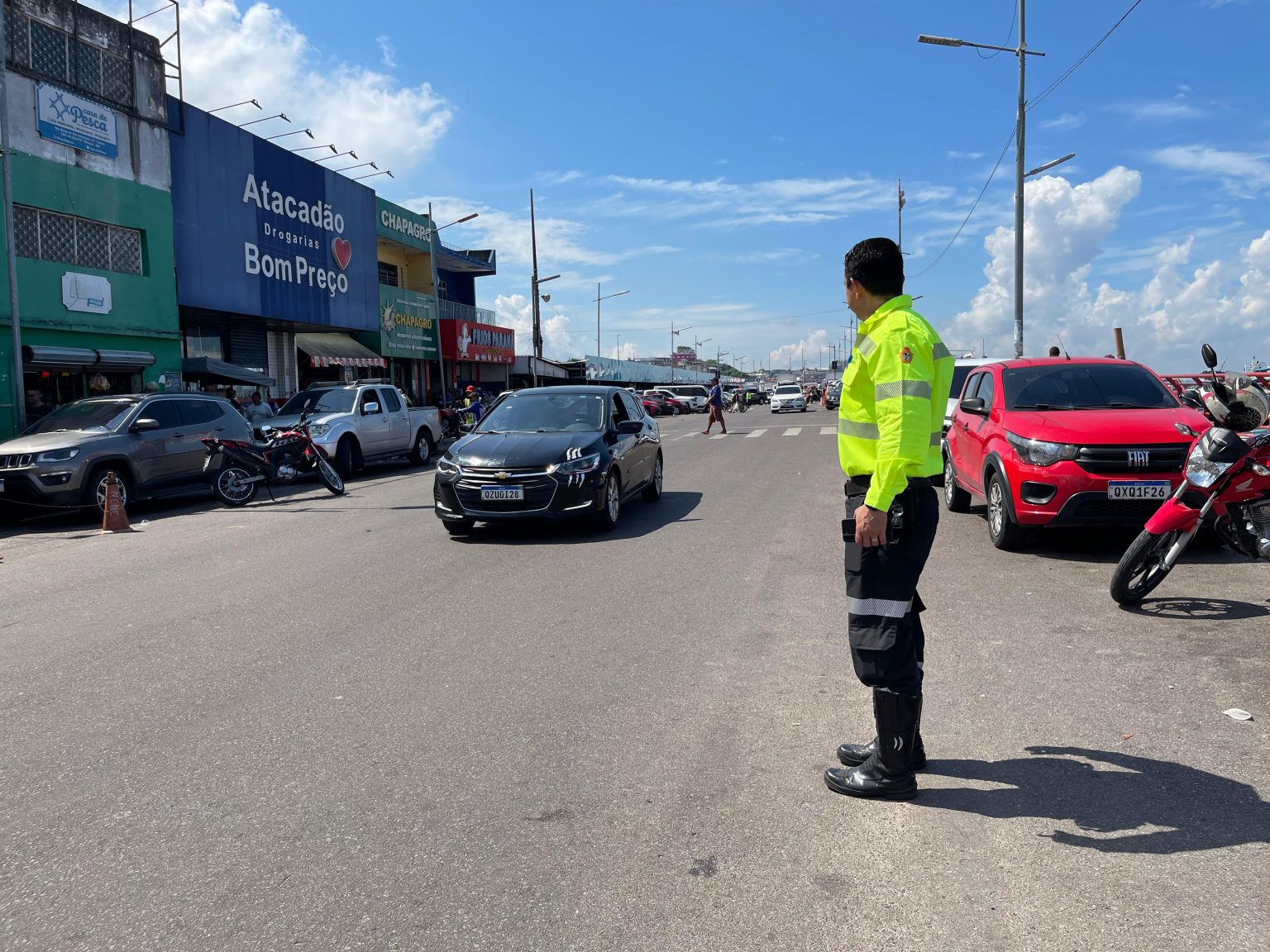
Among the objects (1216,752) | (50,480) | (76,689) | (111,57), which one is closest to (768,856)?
(1216,752)

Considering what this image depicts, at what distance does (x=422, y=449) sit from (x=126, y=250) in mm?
8043

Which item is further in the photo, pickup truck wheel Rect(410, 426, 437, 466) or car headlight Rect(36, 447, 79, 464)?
pickup truck wheel Rect(410, 426, 437, 466)

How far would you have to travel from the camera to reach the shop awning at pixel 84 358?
18.7m

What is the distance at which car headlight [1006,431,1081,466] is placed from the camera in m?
8.07

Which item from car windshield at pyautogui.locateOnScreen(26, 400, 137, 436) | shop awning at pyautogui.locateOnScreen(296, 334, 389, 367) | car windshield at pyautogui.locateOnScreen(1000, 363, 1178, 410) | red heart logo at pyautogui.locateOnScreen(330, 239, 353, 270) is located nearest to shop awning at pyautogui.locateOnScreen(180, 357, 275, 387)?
shop awning at pyautogui.locateOnScreen(296, 334, 389, 367)

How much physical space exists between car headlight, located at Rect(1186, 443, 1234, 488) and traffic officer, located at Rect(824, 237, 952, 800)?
11.3 feet

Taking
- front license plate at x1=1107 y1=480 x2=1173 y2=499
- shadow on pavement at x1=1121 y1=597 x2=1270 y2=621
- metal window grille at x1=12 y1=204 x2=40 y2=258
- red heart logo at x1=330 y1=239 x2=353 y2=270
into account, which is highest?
red heart logo at x1=330 y1=239 x2=353 y2=270

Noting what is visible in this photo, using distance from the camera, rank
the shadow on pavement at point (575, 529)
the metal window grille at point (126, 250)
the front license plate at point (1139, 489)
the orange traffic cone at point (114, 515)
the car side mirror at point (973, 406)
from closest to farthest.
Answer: the front license plate at point (1139, 489) < the car side mirror at point (973, 406) < the shadow on pavement at point (575, 529) < the orange traffic cone at point (114, 515) < the metal window grille at point (126, 250)

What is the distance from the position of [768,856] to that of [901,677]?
831 mm

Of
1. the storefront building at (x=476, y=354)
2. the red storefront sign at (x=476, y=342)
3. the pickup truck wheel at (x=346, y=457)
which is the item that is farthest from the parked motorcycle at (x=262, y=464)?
the red storefront sign at (x=476, y=342)

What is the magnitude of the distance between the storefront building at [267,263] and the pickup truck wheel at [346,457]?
6431mm

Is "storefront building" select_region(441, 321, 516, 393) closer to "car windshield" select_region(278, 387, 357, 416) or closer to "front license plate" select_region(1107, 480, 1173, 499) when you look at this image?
"car windshield" select_region(278, 387, 357, 416)

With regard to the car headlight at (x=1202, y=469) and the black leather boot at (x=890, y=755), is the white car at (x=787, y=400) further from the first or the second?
the black leather boot at (x=890, y=755)

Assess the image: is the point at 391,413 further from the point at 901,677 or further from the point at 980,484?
the point at 901,677
